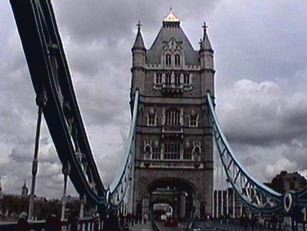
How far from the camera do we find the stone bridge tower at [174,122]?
171 feet

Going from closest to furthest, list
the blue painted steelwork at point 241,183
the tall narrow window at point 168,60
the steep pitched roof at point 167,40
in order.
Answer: the blue painted steelwork at point 241,183, the tall narrow window at point 168,60, the steep pitched roof at point 167,40

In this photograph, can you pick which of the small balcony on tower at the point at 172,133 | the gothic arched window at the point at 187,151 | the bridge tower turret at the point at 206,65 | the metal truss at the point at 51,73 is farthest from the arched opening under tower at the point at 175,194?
the metal truss at the point at 51,73

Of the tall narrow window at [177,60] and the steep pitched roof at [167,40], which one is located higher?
the steep pitched roof at [167,40]

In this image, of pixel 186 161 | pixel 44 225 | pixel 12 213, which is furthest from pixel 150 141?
pixel 44 225

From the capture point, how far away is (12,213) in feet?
96.3

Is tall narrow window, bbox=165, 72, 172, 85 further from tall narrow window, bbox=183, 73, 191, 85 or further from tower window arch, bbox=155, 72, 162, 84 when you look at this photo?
tall narrow window, bbox=183, 73, 191, 85

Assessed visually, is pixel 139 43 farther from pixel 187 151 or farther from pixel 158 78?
pixel 187 151

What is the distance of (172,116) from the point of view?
55.1 metres

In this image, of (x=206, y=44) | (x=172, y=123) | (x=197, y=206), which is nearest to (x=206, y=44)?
(x=206, y=44)

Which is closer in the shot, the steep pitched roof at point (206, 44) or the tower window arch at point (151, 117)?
the tower window arch at point (151, 117)

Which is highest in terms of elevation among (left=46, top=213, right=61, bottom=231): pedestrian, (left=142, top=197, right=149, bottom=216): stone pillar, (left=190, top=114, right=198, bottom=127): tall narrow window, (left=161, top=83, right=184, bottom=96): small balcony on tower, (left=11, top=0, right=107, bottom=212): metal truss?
(left=161, top=83, right=184, bottom=96): small balcony on tower

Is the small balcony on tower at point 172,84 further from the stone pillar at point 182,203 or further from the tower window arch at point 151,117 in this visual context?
the stone pillar at point 182,203

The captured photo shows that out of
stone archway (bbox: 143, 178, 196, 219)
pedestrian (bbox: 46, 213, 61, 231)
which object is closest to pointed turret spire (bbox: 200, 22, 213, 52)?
stone archway (bbox: 143, 178, 196, 219)

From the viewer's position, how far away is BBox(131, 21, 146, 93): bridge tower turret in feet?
185
